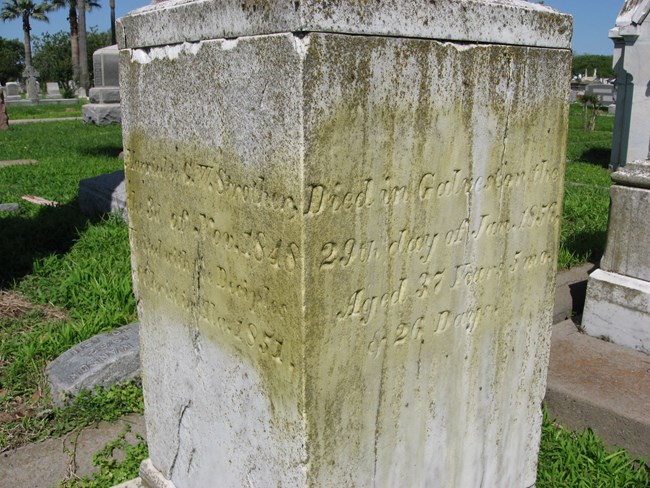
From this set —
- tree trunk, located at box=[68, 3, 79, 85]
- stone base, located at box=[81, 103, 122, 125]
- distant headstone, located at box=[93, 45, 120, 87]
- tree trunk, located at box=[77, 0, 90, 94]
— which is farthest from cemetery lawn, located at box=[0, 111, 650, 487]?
tree trunk, located at box=[68, 3, 79, 85]

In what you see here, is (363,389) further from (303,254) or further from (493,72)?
(493,72)

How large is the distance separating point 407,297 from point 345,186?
1.22 feet

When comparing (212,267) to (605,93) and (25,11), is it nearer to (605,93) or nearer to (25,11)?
(605,93)

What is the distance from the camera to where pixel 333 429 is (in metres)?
1.68

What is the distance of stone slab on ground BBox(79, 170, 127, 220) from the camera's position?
5988mm

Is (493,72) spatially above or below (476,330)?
above

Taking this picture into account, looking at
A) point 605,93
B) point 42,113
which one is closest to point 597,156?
point 605,93

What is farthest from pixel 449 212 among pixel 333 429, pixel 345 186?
pixel 333 429

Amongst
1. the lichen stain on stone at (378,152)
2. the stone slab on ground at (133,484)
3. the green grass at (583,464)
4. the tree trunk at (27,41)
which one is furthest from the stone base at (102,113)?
the tree trunk at (27,41)

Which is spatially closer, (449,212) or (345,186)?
(345,186)

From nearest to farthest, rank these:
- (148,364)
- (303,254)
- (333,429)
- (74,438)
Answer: (303,254), (333,429), (148,364), (74,438)

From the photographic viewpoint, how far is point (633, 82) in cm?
943

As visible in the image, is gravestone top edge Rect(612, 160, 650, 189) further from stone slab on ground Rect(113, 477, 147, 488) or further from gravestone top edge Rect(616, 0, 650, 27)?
gravestone top edge Rect(616, 0, 650, 27)

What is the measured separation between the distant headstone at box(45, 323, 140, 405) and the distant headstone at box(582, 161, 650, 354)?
2.38 meters
